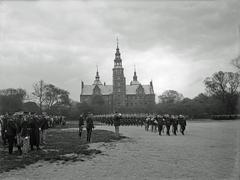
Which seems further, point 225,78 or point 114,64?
point 114,64

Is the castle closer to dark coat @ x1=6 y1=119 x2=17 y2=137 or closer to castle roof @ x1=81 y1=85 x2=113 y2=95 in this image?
castle roof @ x1=81 y1=85 x2=113 y2=95

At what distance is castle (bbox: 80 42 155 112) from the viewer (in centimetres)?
14418

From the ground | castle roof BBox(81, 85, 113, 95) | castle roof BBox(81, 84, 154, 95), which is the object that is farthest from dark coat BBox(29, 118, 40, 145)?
castle roof BBox(81, 85, 113, 95)

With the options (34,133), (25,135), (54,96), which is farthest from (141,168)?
(54,96)

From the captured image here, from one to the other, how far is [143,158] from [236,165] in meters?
3.71

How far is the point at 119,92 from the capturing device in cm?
14625

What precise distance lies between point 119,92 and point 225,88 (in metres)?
66.9

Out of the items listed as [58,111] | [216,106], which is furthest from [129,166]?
[58,111]

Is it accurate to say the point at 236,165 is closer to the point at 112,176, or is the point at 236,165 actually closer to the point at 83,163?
the point at 112,176

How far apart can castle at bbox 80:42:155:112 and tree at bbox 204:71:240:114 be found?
2353 inches

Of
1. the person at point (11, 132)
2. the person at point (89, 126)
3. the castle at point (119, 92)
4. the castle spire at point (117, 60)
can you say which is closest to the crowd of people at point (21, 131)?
the person at point (11, 132)

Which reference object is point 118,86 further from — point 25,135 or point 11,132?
point 11,132

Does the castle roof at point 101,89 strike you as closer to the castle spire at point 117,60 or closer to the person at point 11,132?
the castle spire at point 117,60

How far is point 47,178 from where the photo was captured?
953cm
